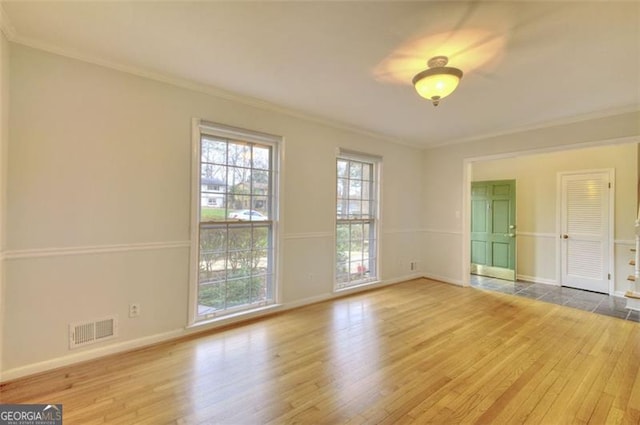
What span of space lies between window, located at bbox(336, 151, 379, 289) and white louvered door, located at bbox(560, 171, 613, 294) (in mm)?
3301

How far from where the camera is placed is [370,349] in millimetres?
2713

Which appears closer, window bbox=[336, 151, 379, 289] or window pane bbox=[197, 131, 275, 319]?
window pane bbox=[197, 131, 275, 319]

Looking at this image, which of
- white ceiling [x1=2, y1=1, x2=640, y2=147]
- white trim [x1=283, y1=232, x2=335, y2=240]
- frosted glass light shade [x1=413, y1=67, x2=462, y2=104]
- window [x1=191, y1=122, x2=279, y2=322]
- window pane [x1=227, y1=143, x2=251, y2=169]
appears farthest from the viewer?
white trim [x1=283, y1=232, x2=335, y2=240]

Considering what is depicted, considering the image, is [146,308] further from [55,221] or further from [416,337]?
[416,337]

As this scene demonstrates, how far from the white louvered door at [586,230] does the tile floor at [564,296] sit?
25 centimetres

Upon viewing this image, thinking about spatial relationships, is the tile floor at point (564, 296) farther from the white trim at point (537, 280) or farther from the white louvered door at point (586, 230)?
the white louvered door at point (586, 230)

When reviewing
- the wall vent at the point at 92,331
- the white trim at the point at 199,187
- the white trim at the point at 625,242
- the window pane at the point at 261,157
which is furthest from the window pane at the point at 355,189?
the white trim at the point at 625,242

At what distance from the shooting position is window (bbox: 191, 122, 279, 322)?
3.12m

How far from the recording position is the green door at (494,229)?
551 centimetres

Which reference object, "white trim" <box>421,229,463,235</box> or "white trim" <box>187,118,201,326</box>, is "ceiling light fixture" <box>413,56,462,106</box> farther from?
"white trim" <box>421,229,463,235</box>

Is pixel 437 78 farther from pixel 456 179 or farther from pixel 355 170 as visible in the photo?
pixel 456 179

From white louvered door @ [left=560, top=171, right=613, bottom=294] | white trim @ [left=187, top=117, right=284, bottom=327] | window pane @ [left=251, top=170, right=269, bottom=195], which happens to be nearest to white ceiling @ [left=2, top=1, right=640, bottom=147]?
white trim @ [left=187, top=117, right=284, bottom=327]

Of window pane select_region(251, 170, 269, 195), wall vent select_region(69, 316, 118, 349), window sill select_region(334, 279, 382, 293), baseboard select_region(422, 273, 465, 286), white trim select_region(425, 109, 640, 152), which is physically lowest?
baseboard select_region(422, 273, 465, 286)

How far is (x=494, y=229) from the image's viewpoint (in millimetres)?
5754
